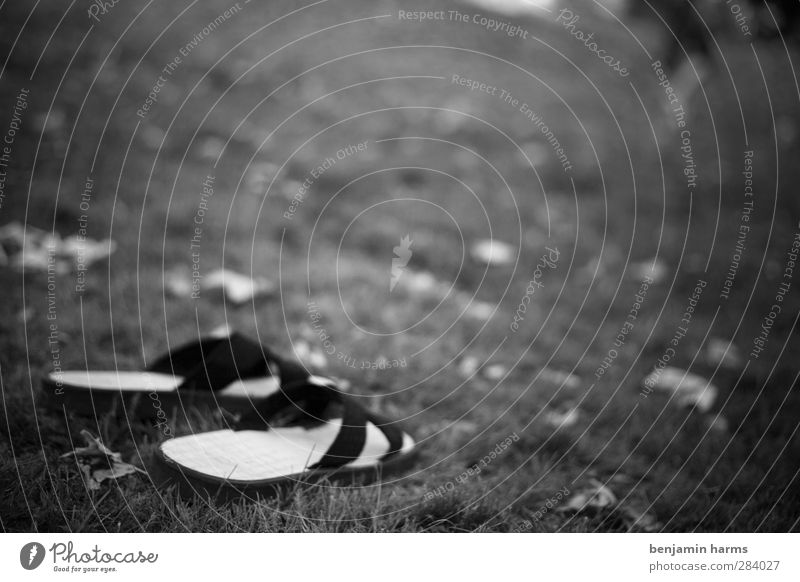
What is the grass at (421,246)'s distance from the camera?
168 centimetres

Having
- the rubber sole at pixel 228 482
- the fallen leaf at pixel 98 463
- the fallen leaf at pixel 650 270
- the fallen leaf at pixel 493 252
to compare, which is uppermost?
the fallen leaf at pixel 493 252

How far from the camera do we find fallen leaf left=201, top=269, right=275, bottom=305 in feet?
7.93

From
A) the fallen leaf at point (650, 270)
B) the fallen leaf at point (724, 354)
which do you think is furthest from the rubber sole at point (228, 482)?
the fallen leaf at point (650, 270)

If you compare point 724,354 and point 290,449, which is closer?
point 290,449

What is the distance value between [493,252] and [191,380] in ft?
5.58

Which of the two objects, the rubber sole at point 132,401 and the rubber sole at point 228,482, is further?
the rubber sole at point 132,401

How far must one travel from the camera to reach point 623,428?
205 centimetres

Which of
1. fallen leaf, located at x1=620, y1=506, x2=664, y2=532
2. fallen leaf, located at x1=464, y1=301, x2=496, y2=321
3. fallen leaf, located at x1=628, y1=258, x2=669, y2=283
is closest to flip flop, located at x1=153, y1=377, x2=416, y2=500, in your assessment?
fallen leaf, located at x1=620, y1=506, x2=664, y2=532

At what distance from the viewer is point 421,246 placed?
3004 millimetres

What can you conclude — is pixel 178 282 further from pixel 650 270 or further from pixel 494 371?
pixel 650 270

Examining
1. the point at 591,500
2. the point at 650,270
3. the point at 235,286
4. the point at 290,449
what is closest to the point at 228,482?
the point at 290,449

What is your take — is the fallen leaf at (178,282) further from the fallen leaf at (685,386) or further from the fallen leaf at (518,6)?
the fallen leaf at (518,6)

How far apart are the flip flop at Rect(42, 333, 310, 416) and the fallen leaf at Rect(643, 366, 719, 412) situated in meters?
1.42

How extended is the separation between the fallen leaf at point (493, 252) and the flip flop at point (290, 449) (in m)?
1.37
